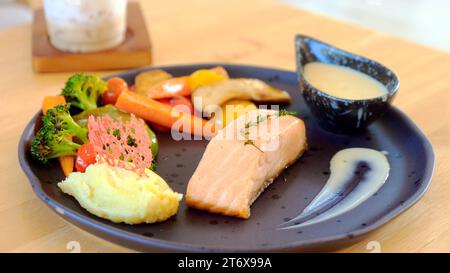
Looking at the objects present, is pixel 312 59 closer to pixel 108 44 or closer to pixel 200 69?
pixel 200 69

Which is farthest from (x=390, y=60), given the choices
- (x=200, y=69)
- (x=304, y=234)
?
(x=304, y=234)

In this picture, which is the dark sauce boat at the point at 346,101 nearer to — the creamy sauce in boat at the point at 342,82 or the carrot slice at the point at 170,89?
the creamy sauce in boat at the point at 342,82

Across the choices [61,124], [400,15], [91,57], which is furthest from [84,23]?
[400,15]

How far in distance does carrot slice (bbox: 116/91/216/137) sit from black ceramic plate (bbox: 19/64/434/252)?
0.05 m

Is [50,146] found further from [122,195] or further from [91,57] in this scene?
[91,57]

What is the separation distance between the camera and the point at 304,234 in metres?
1.55

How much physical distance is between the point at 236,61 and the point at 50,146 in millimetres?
1146

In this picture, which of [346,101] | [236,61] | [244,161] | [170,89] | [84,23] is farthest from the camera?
[236,61]

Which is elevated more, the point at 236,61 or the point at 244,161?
the point at 244,161

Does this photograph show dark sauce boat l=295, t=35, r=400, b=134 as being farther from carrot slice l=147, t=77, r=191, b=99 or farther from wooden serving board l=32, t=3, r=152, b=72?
wooden serving board l=32, t=3, r=152, b=72

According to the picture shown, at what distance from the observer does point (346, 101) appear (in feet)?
6.38

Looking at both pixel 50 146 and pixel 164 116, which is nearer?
pixel 50 146

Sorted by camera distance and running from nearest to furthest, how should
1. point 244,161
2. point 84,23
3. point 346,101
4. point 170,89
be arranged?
point 244,161 < point 346,101 < point 170,89 < point 84,23

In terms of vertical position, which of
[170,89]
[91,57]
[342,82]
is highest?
[342,82]
